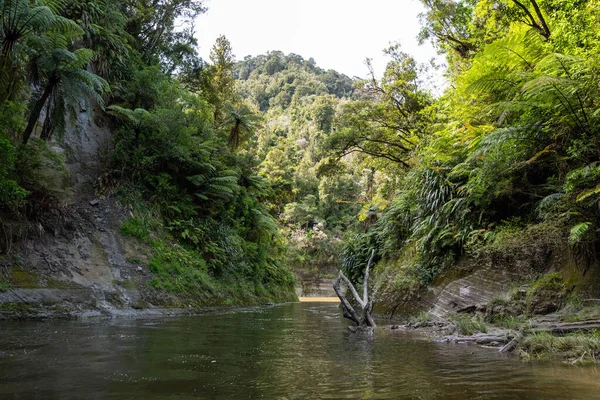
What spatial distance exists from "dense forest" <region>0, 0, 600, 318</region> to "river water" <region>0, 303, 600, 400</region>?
9.75ft

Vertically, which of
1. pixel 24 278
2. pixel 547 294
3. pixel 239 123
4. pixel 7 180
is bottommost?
pixel 24 278

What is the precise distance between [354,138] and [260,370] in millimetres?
13833

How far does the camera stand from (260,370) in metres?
4.26

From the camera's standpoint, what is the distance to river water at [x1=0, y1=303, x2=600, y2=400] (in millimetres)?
3246

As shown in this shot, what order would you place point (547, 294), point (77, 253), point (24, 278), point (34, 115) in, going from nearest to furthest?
point (547, 294), point (24, 278), point (34, 115), point (77, 253)

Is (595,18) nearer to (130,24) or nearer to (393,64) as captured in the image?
(393,64)

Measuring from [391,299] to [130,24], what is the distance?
60.4ft

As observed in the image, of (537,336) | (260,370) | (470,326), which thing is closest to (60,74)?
(260,370)

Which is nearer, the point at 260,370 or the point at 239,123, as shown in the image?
the point at 260,370

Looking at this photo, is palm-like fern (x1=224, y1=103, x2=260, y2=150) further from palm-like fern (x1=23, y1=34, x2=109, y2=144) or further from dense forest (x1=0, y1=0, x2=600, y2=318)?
palm-like fern (x1=23, y1=34, x2=109, y2=144)

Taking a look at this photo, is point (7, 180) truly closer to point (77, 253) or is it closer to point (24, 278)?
point (24, 278)

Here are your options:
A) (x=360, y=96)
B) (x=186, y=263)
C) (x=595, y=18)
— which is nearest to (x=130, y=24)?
(x=360, y=96)

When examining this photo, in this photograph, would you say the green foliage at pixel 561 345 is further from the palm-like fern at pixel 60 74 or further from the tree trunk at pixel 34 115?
the tree trunk at pixel 34 115

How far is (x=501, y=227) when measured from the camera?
328 inches
